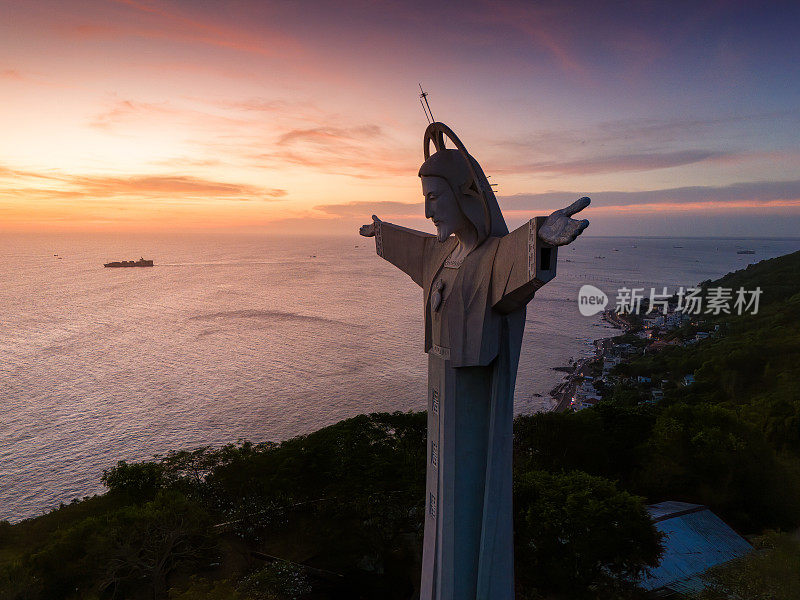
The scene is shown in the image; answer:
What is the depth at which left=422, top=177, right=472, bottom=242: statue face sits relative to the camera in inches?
Answer: 285

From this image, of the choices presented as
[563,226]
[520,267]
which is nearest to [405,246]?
[520,267]

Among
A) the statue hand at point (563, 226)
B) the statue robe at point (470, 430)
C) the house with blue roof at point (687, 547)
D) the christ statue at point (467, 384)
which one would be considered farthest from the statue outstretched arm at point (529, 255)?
the house with blue roof at point (687, 547)

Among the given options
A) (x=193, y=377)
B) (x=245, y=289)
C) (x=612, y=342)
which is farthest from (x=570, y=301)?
(x=193, y=377)

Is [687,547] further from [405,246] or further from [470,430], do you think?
[405,246]

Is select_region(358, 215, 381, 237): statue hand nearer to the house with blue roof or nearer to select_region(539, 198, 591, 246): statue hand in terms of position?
select_region(539, 198, 591, 246): statue hand

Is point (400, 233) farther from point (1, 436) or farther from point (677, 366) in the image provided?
point (677, 366)

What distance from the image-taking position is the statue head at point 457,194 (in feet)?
23.5

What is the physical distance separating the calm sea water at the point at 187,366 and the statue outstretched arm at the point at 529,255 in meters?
35.6

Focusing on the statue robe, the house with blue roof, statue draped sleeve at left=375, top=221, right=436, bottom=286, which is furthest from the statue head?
the house with blue roof

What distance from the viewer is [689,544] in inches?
594

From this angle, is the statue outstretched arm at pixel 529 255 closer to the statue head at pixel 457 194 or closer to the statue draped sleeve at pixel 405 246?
the statue head at pixel 457 194

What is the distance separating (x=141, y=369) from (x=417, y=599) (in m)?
51.0

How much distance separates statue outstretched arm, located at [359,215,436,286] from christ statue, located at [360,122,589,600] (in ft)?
2.58

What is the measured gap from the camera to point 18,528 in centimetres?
1866
